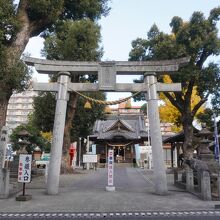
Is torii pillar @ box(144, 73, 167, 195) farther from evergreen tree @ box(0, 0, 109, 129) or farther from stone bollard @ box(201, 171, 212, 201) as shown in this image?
evergreen tree @ box(0, 0, 109, 129)

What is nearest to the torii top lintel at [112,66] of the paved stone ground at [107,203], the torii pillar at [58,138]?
the torii pillar at [58,138]

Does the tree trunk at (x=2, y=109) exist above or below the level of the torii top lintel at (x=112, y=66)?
below

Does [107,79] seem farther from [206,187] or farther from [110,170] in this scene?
[206,187]

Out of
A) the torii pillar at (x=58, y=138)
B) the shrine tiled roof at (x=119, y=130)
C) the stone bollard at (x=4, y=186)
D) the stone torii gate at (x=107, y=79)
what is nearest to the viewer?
the stone bollard at (x=4, y=186)

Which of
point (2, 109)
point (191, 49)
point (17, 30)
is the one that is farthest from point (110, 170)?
point (191, 49)

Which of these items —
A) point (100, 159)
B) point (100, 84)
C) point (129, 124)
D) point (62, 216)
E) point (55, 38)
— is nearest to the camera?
point (62, 216)

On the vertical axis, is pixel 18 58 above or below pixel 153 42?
below

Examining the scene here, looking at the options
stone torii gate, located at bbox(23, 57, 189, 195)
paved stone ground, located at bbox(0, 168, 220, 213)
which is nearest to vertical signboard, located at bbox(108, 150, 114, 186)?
paved stone ground, located at bbox(0, 168, 220, 213)

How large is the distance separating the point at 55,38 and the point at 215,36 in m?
11.2

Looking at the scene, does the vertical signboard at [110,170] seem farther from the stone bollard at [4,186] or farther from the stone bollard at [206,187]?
the stone bollard at [4,186]

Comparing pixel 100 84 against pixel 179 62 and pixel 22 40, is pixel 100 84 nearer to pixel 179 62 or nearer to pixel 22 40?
pixel 179 62

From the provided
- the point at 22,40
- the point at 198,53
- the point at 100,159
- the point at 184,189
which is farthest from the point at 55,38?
the point at 100,159

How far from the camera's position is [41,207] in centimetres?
968

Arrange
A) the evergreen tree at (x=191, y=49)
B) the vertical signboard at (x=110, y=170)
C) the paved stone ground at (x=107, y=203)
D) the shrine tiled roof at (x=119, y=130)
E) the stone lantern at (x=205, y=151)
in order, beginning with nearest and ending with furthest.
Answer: the paved stone ground at (x=107, y=203) → the vertical signboard at (x=110, y=170) → the stone lantern at (x=205, y=151) → the evergreen tree at (x=191, y=49) → the shrine tiled roof at (x=119, y=130)
